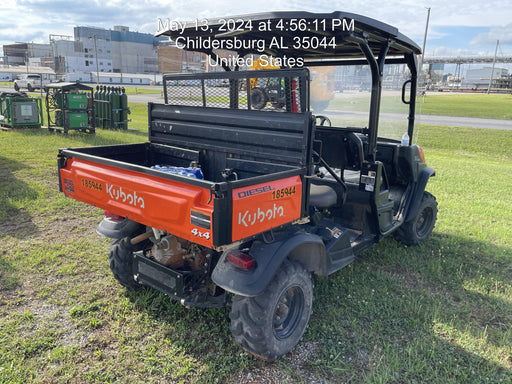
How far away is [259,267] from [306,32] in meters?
1.99

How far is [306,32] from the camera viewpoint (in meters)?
3.33

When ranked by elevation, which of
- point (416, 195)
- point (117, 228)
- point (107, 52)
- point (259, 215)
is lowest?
point (117, 228)

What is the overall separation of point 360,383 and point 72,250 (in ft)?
10.8

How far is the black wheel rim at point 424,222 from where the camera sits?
4969 millimetres

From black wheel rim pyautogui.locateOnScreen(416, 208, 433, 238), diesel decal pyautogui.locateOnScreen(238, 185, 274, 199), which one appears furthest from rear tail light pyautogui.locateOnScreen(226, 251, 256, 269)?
black wheel rim pyautogui.locateOnScreen(416, 208, 433, 238)

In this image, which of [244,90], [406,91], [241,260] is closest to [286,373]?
[241,260]

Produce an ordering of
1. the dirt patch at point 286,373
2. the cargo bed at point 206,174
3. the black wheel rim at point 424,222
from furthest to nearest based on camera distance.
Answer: the black wheel rim at point 424,222, the dirt patch at point 286,373, the cargo bed at point 206,174

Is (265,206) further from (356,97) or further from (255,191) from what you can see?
(356,97)

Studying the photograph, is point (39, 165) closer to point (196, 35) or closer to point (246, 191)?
point (196, 35)

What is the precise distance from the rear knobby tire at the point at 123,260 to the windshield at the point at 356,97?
250cm

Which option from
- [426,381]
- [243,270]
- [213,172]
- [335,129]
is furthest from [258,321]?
[335,129]

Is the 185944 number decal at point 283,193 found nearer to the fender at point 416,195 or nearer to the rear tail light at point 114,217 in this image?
the rear tail light at point 114,217

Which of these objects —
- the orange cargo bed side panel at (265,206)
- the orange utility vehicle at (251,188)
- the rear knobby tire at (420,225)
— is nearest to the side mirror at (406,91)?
the orange utility vehicle at (251,188)

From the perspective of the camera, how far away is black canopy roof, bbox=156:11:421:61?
2.85 metres
